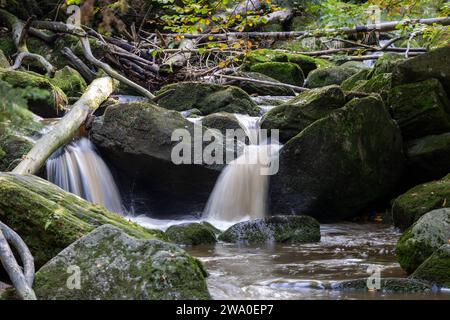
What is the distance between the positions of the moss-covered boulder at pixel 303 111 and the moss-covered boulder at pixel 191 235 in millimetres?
3027

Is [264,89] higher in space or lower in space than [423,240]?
higher

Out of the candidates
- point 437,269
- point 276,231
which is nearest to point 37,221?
point 437,269

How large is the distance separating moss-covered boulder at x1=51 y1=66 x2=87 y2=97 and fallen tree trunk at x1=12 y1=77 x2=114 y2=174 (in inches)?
54.8

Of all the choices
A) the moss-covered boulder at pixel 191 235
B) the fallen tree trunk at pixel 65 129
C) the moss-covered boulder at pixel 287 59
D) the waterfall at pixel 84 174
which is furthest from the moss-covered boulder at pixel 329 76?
the moss-covered boulder at pixel 191 235

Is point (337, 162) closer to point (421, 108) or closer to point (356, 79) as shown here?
point (421, 108)

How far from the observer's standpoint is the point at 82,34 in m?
14.4

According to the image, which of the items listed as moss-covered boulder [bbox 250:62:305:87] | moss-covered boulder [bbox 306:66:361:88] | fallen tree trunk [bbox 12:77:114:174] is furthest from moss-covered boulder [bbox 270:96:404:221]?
moss-covered boulder [bbox 250:62:305:87]

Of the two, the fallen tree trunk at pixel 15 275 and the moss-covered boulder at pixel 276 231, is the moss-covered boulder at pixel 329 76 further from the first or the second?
the fallen tree trunk at pixel 15 275

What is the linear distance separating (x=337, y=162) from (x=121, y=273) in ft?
19.7

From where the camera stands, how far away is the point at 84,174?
10.2 meters

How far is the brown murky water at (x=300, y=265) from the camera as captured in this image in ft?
17.0

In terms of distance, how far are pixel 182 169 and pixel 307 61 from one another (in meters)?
8.42
